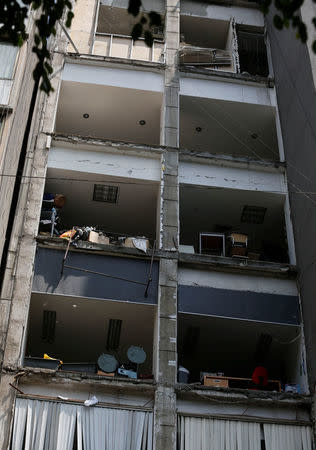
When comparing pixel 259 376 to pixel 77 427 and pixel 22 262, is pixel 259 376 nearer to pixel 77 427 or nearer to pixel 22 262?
pixel 77 427

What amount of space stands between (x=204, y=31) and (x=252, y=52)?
2.51 m

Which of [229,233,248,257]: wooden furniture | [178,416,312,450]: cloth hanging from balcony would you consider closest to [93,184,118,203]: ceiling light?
[229,233,248,257]: wooden furniture

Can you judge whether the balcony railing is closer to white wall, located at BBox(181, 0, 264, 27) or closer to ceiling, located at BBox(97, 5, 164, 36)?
white wall, located at BBox(181, 0, 264, 27)

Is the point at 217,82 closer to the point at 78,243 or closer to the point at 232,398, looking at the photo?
the point at 78,243

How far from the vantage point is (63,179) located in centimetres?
2169

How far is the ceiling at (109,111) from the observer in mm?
24000

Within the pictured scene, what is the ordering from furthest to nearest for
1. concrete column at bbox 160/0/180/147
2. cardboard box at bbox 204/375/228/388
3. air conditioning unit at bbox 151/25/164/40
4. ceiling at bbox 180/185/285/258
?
air conditioning unit at bbox 151/25/164/40
concrete column at bbox 160/0/180/147
ceiling at bbox 180/185/285/258
cardboard box at bbox 204/375/228/388

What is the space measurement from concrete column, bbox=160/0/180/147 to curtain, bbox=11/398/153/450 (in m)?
9.73

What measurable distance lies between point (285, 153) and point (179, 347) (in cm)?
785

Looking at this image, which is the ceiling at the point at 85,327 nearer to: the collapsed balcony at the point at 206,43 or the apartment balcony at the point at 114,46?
the apartment balcony at the point at 114,46

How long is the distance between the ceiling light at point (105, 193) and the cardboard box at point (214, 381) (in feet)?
24.7

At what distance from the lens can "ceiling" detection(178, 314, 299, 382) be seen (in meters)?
19.5

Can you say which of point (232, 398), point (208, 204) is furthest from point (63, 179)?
point (232, 398)

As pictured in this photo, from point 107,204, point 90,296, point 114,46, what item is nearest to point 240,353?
point 90,296
